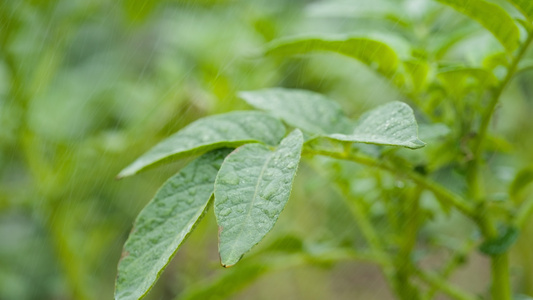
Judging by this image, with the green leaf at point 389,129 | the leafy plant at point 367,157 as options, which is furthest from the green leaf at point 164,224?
the green leaf at point 389,129

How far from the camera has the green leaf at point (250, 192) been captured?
35 cm

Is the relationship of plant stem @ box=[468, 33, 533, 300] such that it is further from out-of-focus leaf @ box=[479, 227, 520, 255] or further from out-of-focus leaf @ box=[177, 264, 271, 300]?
out-of-focus leaf @ box=[177, 264, 271, 300]

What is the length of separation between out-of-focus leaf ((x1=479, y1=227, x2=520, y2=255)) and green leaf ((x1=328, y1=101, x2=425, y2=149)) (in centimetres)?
21

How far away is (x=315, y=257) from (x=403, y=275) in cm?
12

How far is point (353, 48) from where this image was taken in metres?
0.54

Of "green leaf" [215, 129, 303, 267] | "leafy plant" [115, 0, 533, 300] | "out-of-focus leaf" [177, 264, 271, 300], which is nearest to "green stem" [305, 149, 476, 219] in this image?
"leafy plant" [115, 0, 533, 300]

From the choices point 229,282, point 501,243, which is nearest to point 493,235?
point 501,243

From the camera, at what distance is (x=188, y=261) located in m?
1.27

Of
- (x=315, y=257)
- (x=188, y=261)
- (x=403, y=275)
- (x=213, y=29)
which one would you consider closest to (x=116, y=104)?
(x=213, y=29)

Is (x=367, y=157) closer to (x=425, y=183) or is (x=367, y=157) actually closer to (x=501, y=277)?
(x=425, y=183)

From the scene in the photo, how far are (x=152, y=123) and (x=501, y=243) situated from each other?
0.79 meters

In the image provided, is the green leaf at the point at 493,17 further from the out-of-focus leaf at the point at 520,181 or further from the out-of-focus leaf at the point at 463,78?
the out-of-focus leaf at the point at 520,181

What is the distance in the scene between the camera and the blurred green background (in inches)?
39.0

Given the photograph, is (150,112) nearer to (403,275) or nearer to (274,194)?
(403,275)
